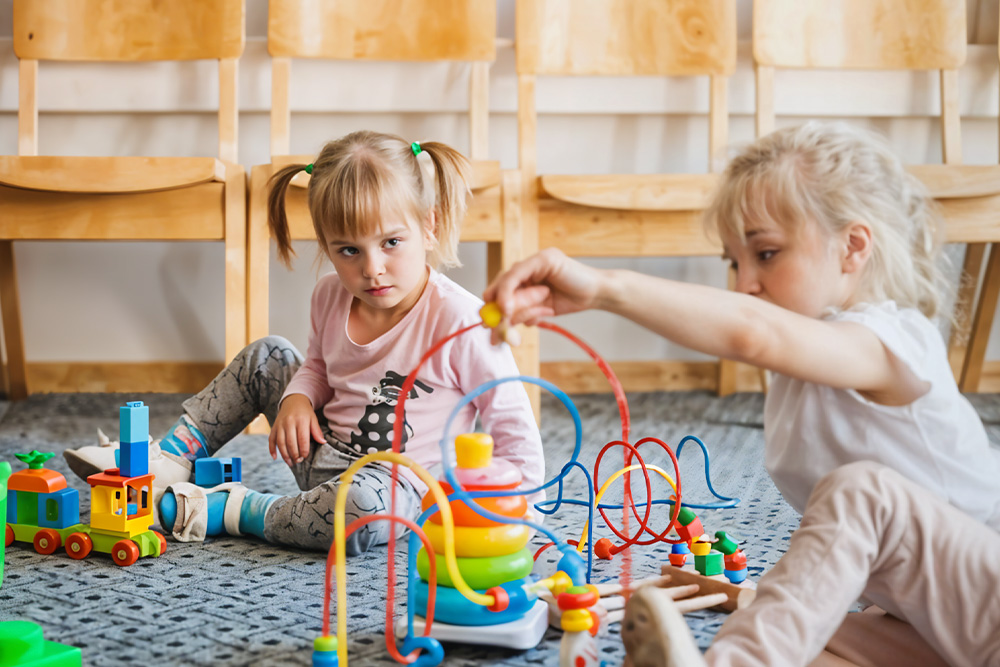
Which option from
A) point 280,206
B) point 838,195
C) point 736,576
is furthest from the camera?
point 280,206

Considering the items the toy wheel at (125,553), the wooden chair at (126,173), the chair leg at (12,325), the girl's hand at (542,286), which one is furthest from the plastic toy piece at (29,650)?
the chair leg at (12,325)

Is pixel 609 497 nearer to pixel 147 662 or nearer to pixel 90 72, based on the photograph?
pixel 147 662

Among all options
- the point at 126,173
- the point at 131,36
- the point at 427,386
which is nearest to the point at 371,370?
the point at 427,386

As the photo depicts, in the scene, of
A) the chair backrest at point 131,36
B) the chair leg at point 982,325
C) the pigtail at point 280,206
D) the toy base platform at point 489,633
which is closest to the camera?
the toy base platform at point 489,633

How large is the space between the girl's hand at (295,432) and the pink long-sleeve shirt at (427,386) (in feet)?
0.11

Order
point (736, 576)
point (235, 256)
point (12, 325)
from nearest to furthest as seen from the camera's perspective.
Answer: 1. point (736, 576)
2. point (235, 256)
3. point (12, 325)

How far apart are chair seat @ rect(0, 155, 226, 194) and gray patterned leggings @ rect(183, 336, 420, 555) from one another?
1.39ft

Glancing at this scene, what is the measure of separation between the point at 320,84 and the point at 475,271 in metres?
0.52

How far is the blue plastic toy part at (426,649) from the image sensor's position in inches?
24.9

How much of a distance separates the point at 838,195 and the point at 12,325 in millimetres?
1768

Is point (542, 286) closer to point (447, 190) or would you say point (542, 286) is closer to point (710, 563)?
point (710, 563)

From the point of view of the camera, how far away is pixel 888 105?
199 centimetres

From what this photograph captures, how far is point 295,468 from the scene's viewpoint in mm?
1121

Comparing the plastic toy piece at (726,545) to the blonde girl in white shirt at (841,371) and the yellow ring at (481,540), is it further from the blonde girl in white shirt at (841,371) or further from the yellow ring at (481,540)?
the yellow ring at (481,540)
